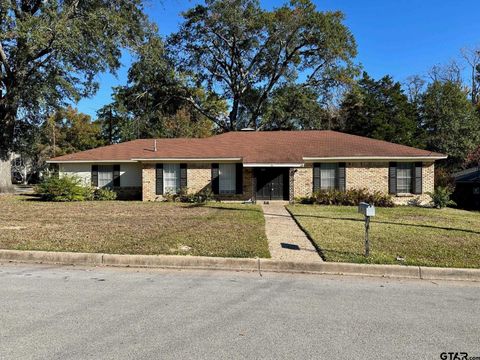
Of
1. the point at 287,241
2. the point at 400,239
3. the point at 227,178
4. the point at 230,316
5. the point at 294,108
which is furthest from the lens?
the point at 294,108

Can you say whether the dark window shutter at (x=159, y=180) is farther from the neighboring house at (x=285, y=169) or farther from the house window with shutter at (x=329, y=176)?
the house window with shutter at (x=329, y=176)

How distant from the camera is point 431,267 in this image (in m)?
7.29

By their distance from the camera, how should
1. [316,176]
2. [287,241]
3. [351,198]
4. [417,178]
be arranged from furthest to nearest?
[316,176] < [417,178] < [351,198] < [287,241]

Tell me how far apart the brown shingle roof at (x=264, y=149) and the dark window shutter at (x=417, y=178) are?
75cm

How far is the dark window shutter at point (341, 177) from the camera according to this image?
68.7 feet

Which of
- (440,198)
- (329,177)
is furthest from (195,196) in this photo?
(440,198)

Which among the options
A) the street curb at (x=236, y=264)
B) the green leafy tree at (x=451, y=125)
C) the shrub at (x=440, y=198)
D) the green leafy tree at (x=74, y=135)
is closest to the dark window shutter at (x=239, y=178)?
the shrub at (x=440, y=198)

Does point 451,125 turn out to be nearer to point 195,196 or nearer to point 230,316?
point 195,196

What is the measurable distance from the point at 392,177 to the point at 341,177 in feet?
8.69

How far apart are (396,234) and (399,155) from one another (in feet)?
36.1

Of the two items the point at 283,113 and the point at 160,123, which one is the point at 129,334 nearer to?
the point at 283,113

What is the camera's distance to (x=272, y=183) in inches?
835

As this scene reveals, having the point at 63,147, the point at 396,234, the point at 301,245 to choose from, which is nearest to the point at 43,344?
the point at 301,245

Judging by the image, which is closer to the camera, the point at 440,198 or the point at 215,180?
the point at 440,198
